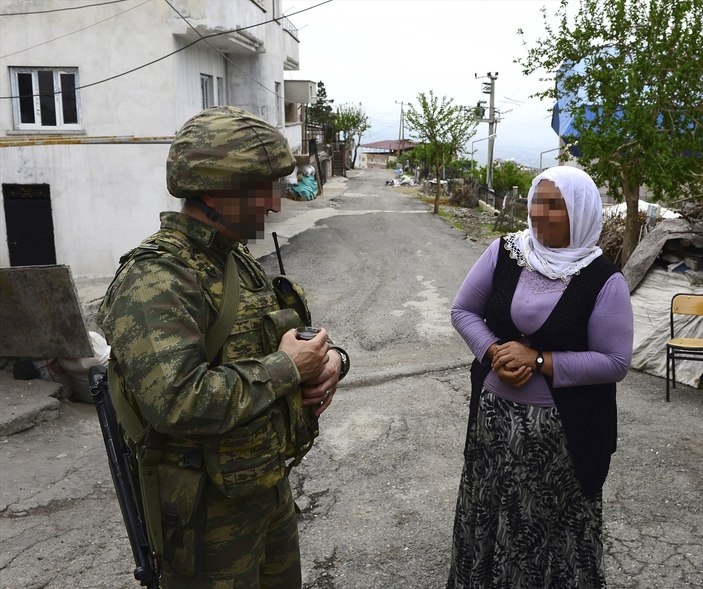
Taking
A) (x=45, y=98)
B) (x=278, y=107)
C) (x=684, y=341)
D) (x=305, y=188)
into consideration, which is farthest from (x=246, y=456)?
(x=305, y=188)

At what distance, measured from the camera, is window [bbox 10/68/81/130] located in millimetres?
12195

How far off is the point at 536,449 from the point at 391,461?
2099mm

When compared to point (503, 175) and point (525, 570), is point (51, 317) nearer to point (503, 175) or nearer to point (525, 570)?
point (525, 570)

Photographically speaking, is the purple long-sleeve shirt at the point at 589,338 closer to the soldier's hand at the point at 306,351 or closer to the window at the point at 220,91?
the soldier's hand at the point at 306,351

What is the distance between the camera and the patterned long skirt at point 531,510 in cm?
263

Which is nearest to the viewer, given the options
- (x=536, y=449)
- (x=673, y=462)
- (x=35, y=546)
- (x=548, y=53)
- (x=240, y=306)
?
(x=240, y=306)

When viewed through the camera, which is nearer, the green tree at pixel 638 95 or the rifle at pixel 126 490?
the rifle at pixel 126 490

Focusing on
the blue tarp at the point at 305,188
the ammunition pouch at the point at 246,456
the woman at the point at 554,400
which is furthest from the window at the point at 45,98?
the blue tarp at the point at 305,188

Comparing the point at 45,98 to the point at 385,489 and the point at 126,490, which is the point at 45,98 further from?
the point at 126,490

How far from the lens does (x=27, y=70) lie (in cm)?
1223

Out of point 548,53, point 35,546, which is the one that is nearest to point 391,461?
point 35,546

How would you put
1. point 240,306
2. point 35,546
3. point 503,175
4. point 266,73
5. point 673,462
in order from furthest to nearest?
point 503,175, point 266,73, point 673,462, point 35,546, point 240,306

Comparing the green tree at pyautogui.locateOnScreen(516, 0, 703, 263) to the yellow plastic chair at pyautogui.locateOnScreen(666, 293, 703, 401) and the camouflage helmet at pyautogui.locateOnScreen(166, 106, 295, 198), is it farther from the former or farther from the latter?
the camouflage helmet at pyautogui.locateOnScreen(166, 106, 295, 198)

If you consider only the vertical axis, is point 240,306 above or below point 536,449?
above
